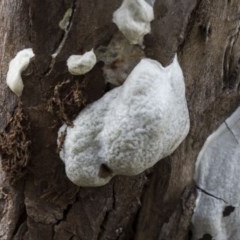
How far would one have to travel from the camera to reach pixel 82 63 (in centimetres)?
109

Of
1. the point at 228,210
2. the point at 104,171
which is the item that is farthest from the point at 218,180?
the point at 104,171

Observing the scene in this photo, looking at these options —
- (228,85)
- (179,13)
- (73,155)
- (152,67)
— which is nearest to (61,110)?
(73,155)

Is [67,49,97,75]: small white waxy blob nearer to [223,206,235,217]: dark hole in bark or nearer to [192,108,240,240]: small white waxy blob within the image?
[192,108,240,240]: small white waxy blob

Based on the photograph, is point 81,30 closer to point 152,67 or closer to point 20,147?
point 152,67

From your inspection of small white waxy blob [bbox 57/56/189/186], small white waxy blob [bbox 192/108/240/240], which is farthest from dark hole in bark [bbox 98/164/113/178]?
small white waxy blob [bbox 192/108/240/240]

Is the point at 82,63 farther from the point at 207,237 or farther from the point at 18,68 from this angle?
the point at 207,237

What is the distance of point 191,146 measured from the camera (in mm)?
1289

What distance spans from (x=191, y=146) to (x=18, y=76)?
0.47 meters

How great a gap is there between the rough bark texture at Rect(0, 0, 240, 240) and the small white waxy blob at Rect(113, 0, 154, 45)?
0.02 m

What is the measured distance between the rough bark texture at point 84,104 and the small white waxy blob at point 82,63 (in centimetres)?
2

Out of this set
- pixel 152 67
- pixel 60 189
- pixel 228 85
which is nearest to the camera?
pixel 152 67

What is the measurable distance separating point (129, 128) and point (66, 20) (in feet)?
0.90

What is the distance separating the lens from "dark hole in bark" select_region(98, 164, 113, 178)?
3.62 feet

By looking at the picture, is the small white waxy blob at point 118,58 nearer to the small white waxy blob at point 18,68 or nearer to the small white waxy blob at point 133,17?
the small white waxy blob at point 133,17
